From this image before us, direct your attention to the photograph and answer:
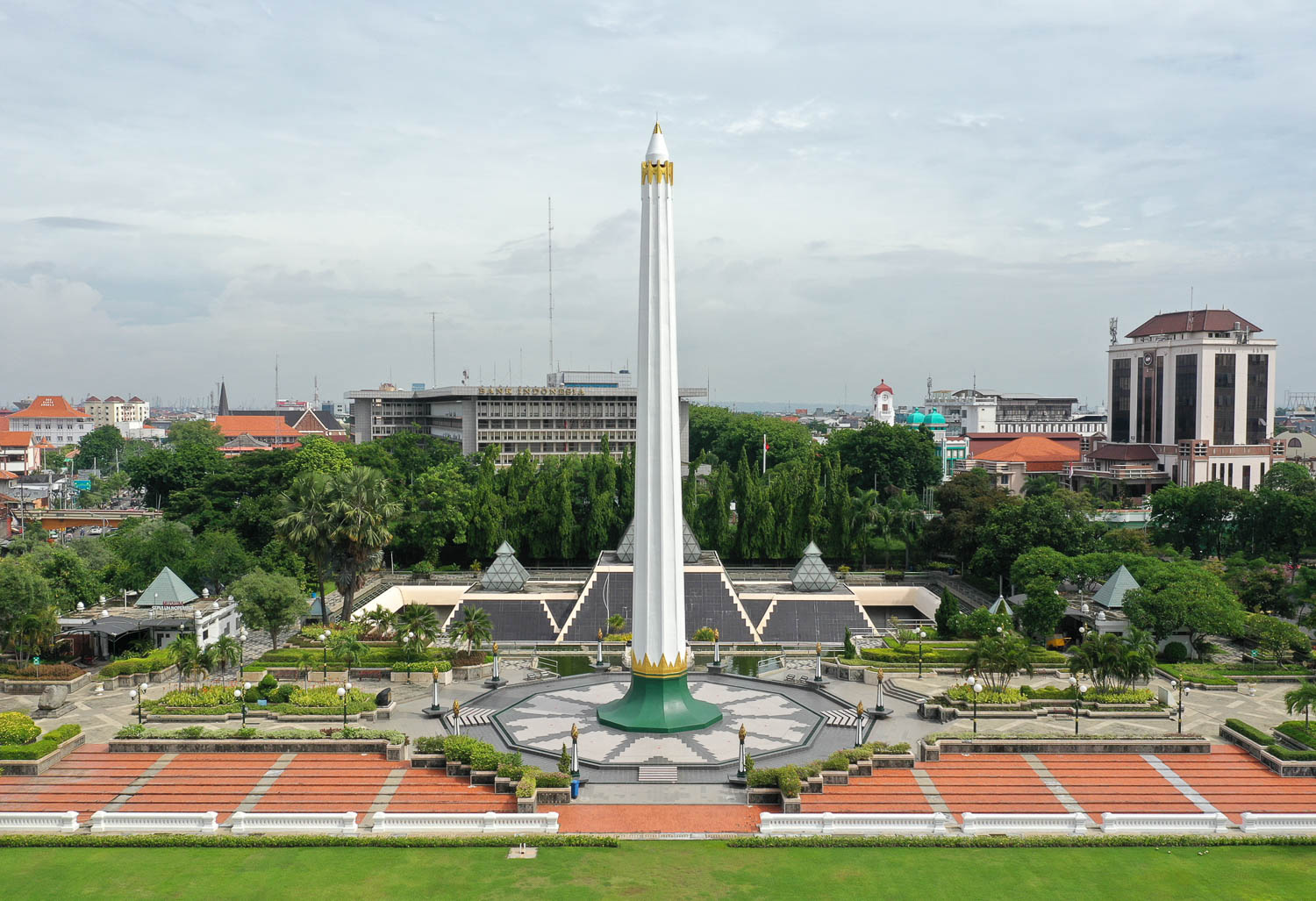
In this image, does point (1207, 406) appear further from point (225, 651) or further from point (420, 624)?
point (225, 651)

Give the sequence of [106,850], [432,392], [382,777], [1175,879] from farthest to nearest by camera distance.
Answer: [432,392] < [382,777] < [106,850] < [1175,879]

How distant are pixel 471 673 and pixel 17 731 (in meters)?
16.6

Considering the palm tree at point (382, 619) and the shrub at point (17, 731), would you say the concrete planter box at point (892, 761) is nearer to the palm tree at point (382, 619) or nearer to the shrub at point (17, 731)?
the palm tree at point (382, 619)

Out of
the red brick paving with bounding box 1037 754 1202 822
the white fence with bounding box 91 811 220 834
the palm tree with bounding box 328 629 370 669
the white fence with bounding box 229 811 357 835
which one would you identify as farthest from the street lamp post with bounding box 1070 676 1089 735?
the palm tree with bounding box 328 629 370 669

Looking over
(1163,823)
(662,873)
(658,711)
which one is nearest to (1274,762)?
(1163,823)

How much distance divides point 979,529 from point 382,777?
38476 millimetres

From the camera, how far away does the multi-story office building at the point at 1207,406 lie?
3575 inches

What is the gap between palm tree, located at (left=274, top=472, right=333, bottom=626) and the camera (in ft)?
158

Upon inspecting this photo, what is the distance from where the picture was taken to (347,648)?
4016 centimetres

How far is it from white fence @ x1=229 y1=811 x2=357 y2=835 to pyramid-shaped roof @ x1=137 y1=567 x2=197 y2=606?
890 inches

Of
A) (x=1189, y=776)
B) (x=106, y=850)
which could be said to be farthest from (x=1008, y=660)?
(x=106, y=850)

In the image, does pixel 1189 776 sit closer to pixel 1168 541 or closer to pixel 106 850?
pixel 106 850

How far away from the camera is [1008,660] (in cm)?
3581

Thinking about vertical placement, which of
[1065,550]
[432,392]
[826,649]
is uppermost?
[432,392]
